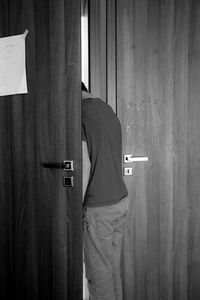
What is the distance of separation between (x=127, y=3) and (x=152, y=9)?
0.15 m

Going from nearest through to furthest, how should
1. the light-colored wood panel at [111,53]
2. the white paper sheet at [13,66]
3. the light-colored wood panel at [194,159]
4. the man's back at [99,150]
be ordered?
the man's back at [99,150] < the white paper sheet at [13,66] < the light-colored wood panel at [111,53] < the light-colored wood panel at [194,159]

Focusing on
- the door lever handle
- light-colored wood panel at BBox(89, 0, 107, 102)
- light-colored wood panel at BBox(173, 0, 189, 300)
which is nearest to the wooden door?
the door lever handle

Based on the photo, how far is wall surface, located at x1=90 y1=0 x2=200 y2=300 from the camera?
172cm

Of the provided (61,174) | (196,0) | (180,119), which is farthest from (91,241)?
(196,0)

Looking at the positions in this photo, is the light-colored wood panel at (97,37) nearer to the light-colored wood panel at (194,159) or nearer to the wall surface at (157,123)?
the wall surface at (157,123)

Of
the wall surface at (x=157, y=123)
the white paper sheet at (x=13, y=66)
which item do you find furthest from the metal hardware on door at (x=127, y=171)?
the white paper sheet at (x=13, y=66)

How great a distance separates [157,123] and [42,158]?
730 millimetres

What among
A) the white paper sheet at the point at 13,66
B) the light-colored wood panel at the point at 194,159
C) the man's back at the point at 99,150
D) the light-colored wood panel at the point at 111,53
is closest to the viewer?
the man's back at the point at 99,150

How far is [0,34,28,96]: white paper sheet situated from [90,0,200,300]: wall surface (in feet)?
1.37

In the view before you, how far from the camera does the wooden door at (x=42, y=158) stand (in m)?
1.34

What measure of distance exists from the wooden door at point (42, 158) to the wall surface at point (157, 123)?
39 centimetres

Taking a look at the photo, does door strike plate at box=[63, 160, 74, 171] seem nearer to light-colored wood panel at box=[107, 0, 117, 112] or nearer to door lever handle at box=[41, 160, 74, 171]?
door lever handle at box=[41, 160, 74, 171]

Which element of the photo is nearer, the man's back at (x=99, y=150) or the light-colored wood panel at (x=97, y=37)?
the man's back at (x=99, y=150)

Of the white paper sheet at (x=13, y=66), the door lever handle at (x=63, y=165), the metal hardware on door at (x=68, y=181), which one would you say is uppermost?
the white paper sheet at (x=13, y=66)
